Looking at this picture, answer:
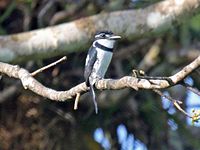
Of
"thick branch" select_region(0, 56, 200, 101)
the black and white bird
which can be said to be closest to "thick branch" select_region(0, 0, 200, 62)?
the black and white bird

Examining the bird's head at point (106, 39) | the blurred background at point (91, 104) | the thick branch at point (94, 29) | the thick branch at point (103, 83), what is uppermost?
the thick branch at point (103, 83)

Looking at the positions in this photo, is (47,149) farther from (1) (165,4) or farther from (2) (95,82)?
(2) (95,82)

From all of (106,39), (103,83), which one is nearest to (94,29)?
(106,39)

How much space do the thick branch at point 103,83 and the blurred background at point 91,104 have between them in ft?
8.00

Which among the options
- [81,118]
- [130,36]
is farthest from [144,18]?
[81,118]

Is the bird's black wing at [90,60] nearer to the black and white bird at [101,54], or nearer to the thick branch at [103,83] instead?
the black and white bird at [101,54]

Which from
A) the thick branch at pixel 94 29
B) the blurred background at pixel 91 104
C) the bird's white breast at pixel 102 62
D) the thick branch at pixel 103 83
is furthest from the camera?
the blurred background at pixel 91 104

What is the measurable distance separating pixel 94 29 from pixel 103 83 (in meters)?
1.71

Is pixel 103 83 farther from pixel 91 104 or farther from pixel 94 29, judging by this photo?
pixel 91 104

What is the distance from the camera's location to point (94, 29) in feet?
17.6

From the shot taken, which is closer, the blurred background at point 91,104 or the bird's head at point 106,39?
the bird's head at point 106,39

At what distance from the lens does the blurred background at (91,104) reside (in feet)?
21.8

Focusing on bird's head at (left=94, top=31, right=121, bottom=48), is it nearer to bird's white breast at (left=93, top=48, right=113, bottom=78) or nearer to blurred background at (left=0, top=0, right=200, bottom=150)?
bird's white breast at (left=93, top=48, right=113, bottom=78)

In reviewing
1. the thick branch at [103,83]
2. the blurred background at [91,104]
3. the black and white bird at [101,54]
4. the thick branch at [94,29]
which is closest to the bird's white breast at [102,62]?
the black and white bird at [101,54]
